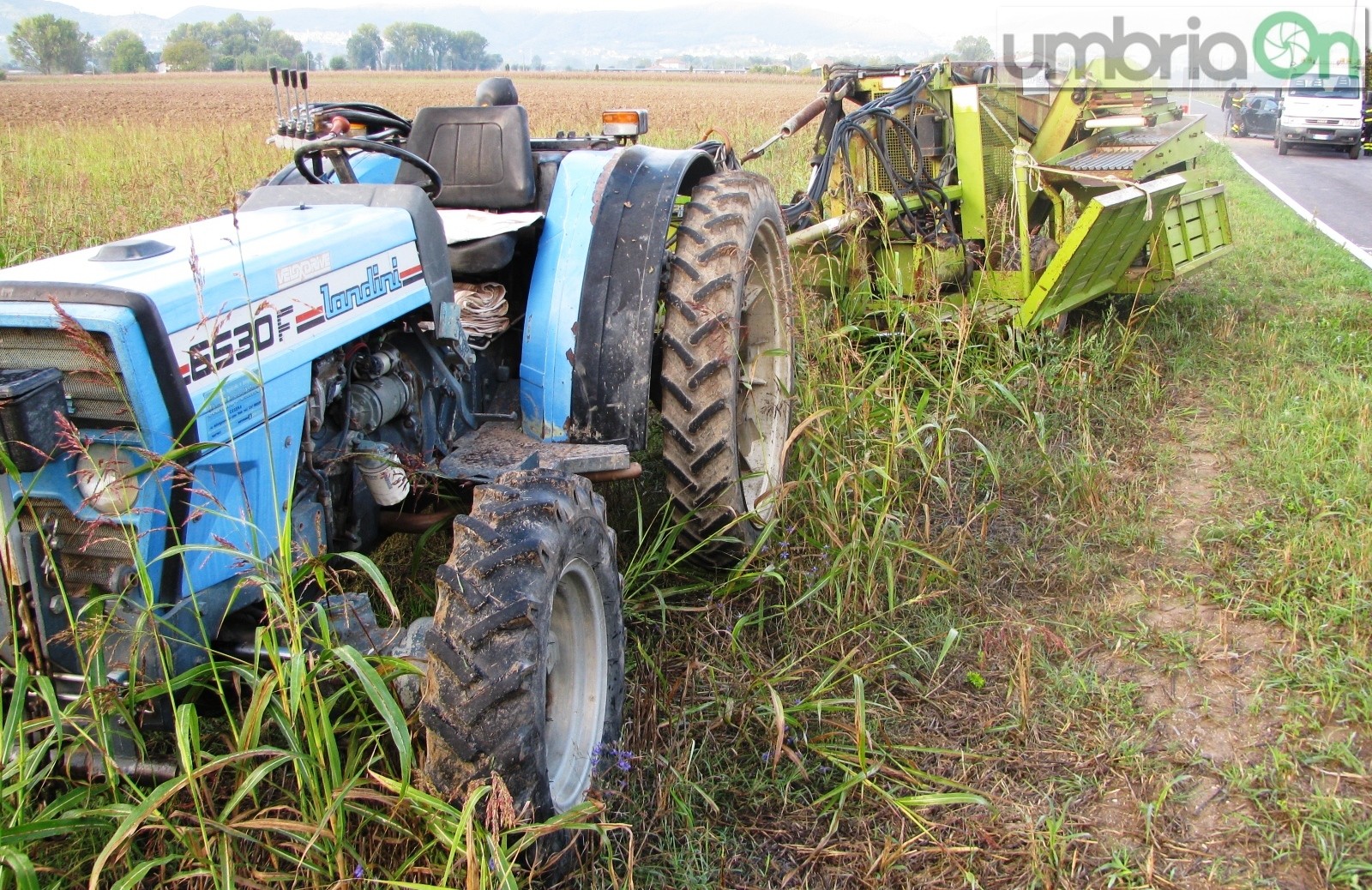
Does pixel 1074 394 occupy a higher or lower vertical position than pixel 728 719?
higher

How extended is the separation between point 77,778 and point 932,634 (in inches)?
87.2

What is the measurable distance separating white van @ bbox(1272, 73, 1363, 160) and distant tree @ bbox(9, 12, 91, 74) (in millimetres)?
70189

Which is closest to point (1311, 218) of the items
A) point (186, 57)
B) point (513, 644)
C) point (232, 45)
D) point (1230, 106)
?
point (513, 644)

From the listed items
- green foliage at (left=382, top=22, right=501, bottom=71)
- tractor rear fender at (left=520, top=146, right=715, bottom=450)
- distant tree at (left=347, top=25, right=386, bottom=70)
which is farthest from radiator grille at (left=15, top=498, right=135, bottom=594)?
green foliage at (left=382, top=22, right=501, bottom=71)

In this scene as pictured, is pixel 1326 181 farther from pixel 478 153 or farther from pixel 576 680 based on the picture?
pixel 576 680

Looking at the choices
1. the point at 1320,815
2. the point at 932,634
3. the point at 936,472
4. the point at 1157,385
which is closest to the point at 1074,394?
the point at 1157,385

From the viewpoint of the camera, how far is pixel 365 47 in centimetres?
9419

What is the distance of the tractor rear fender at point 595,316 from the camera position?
319 centimetres

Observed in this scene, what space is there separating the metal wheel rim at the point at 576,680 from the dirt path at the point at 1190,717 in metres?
1.21

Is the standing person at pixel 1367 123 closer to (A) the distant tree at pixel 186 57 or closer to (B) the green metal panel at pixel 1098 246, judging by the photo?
(B) the green metal panel at pixel 1098 246

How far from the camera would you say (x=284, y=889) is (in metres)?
2.03

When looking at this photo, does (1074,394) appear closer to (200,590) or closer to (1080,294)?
(1080,294)

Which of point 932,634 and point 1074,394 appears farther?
point 1074,394

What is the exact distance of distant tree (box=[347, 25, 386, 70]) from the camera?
306 ft
